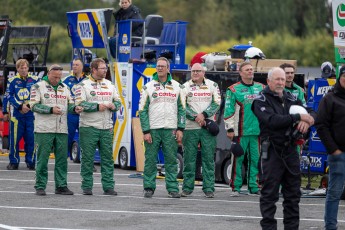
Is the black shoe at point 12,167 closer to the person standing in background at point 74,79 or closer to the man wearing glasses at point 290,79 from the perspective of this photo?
the person standing in background at point 74,79

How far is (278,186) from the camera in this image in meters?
12.4

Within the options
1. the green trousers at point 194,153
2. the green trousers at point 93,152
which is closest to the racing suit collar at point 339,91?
the green trousers at point 194,153

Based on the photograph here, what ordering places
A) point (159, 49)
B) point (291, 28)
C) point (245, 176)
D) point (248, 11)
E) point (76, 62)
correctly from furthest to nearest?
point (248, 11), point (291, 28), point (159, 49), point (76, 62), point (245, 176)

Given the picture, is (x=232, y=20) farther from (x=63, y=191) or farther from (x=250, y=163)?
(x=63, y=191)

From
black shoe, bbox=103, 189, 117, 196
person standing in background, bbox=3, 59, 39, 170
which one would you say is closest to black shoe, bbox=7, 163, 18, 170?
person standing in background, bbox=3, 59, 39, 170

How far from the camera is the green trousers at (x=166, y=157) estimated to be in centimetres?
1647

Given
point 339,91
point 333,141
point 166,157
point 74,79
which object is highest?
point 339,91

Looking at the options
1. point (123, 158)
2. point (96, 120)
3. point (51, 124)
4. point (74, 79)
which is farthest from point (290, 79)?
point (123, 158)

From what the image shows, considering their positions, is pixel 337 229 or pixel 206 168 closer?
pixel 337 229

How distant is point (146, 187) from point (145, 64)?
4908 millimetres

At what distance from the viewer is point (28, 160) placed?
21.1 m

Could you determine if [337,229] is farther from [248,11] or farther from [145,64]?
[248,11]

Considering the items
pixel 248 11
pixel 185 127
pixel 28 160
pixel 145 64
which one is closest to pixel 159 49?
pixel 145 64

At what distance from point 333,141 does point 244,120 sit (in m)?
4.41
